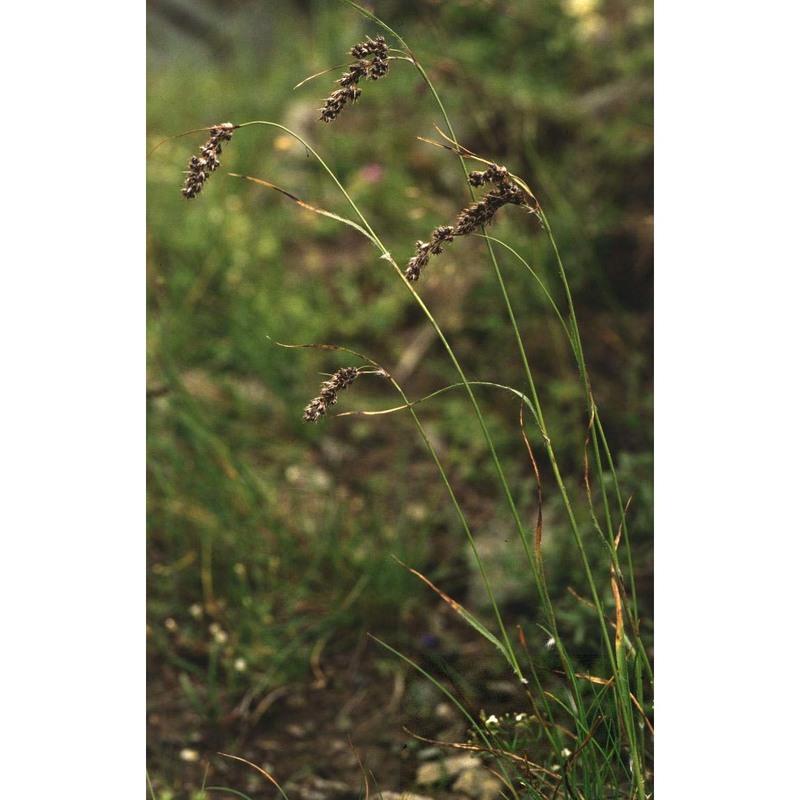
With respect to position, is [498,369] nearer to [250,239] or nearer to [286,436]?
[286,436]

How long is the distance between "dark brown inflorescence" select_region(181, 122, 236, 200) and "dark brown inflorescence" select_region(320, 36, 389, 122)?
0.38 ft

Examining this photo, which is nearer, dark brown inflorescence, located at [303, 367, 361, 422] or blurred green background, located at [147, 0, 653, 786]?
dark brown inflorescence, located at [303, 367, 361, 422]

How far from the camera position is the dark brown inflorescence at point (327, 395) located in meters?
0.94

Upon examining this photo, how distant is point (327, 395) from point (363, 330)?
1.91 meters

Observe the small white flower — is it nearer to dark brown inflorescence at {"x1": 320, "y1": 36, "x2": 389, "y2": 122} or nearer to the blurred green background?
the blurred green background

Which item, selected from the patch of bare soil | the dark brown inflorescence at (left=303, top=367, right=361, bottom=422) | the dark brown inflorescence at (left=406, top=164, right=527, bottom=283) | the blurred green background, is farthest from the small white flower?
the dark brown inflorescence at (left=406, top=164, right=527, bottom=283)

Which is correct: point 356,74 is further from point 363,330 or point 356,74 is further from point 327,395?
point 363,330

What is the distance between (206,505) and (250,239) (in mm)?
1294

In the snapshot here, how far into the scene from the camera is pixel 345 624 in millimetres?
1969

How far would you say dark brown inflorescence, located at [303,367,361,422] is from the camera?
94 centimetres

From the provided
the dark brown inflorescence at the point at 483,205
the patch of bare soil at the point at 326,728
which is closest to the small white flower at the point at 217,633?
the patch of bare soil at the point at 326,728

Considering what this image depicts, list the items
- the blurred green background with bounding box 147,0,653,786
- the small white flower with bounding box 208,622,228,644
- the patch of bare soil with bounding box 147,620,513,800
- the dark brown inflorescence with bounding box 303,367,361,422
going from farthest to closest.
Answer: the blurred green background with bounding box 147,0,653,786 < the small white flower with bounding box 208,622,228,644 < the patch of bare soil with bounding box 147,620,513,800 < the dark brown inflorescence with bounding box 303,367,361,422

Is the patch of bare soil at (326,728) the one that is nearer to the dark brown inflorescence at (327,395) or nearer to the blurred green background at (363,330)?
the blurred green background at (363,330)
